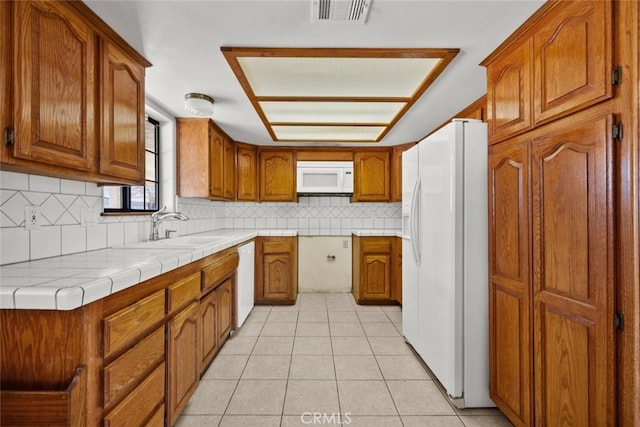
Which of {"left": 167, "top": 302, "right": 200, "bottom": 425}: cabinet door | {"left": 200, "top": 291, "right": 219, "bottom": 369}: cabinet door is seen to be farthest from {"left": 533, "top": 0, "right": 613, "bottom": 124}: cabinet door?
{"left": 200, "top": 291, "right": 219, "bottom": 369}: cabinet door

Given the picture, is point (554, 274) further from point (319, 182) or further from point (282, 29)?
point (319, 182)

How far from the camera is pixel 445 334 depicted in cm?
178

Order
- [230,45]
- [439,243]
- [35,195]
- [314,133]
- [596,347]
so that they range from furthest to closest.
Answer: [314,133] < [439,243] < [230,45] < [35,195] < [596,347]

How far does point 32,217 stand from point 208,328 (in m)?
1.20

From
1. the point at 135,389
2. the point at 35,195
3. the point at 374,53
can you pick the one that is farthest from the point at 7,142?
the point at 374,53

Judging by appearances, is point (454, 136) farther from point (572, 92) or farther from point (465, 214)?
point (572, 92)

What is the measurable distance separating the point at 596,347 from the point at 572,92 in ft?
3.23

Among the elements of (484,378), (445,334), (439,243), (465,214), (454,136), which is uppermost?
(454,136)

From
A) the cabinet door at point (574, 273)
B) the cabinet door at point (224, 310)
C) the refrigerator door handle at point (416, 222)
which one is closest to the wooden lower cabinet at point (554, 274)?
the cabinet door at point (574, 273)

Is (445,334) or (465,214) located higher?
(465,214)

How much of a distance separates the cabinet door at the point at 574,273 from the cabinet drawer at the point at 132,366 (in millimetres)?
1741

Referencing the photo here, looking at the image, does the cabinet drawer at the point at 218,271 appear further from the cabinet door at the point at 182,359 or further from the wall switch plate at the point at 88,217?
the wall switch plate at the point at 88,217

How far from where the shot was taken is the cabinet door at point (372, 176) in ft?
13.1

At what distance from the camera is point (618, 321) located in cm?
99
